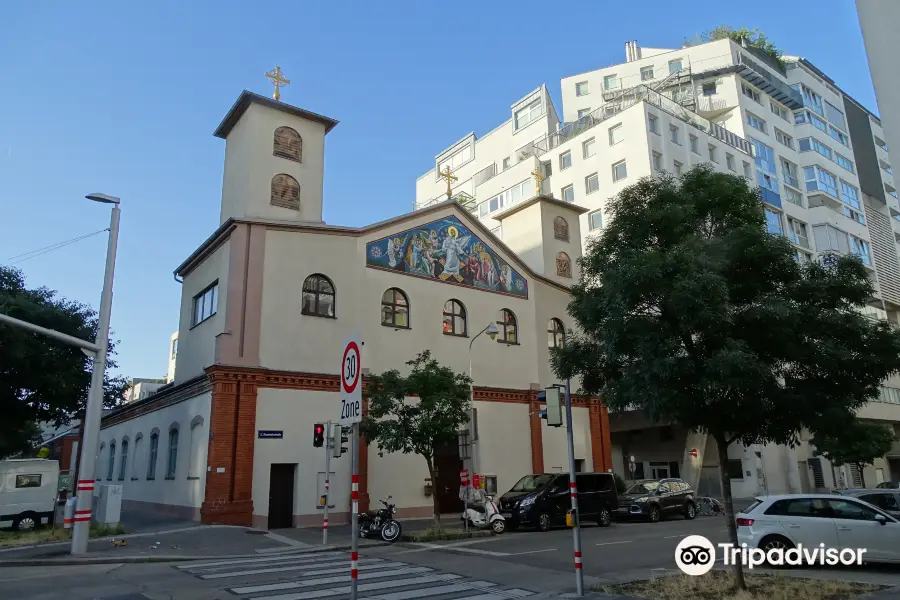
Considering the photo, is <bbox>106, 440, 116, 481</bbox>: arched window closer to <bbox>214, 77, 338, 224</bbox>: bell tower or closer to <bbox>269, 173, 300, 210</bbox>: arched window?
<bbox>214, 77, 338, 224</bbox>: bell tower

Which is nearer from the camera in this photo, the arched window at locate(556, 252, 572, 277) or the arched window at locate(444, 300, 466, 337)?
the arched window at locate(444, 300, 466, 337)

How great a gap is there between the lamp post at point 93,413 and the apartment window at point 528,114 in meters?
43.5

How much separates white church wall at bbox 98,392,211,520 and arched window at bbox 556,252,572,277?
18220mm

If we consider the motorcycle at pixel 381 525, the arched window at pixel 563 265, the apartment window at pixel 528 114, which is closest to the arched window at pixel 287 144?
the arched window at pixel 563 265

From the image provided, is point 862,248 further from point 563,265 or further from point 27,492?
point 27,492

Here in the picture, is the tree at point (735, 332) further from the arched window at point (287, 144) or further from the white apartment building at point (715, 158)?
the white apartment building at point (715, 158)

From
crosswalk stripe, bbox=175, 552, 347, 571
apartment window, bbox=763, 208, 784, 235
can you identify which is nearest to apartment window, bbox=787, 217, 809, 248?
apartment window, bbox=763, 208, 784, 235

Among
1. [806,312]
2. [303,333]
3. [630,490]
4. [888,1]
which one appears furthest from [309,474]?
[888,1]

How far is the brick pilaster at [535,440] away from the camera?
1119 inches

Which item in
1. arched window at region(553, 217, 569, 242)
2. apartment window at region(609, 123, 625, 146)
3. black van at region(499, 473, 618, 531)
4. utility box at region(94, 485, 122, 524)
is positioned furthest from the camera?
apartment window at region(609, 123, 625, 146)

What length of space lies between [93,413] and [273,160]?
41.4 feet

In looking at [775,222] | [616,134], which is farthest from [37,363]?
[775,222]

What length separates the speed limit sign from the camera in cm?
763

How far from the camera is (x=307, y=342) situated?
23688mm
